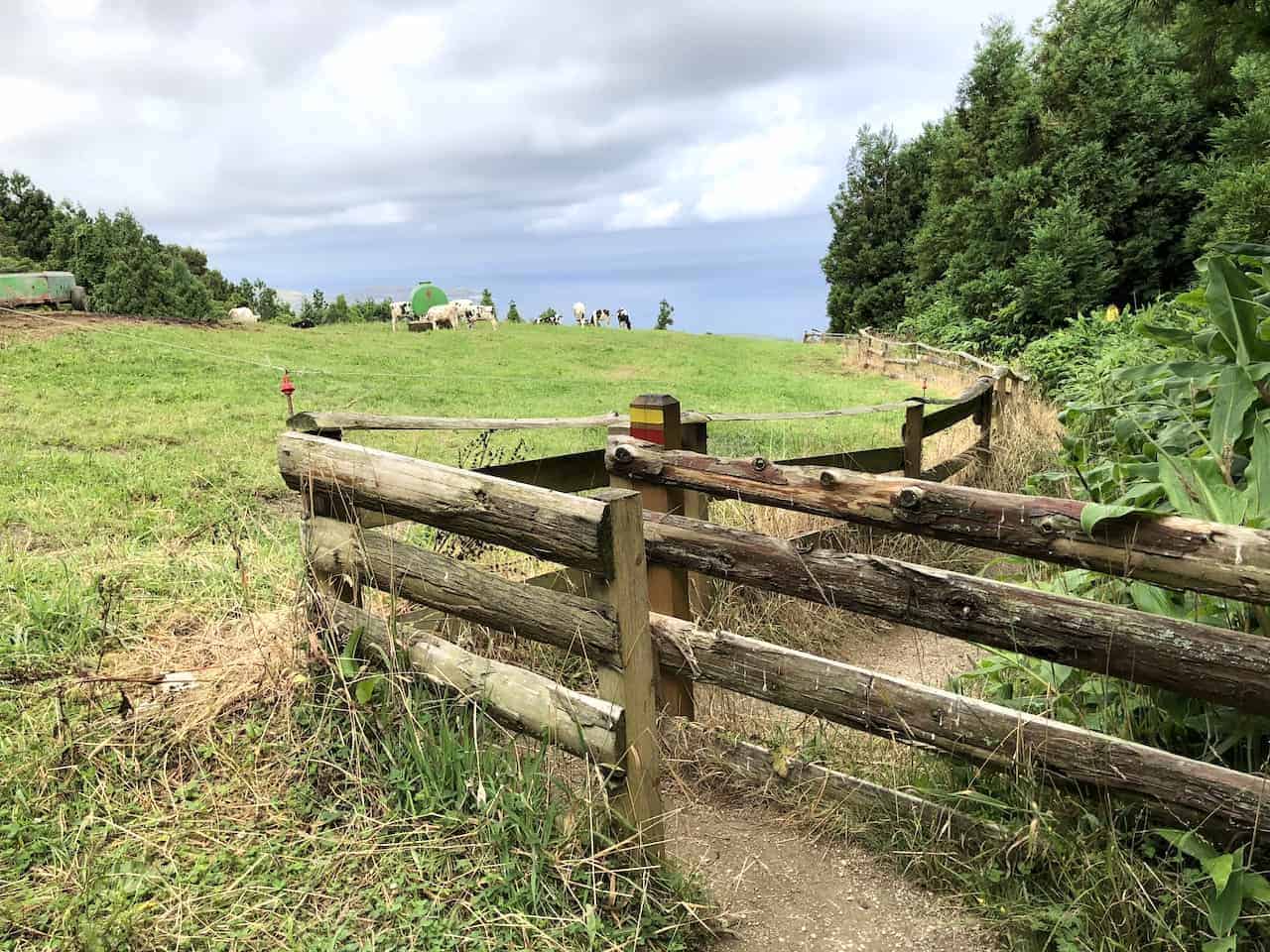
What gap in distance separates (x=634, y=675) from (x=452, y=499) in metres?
0.83

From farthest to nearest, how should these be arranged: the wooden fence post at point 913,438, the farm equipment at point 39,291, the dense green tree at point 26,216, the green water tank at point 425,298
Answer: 1. the dense green tree at point 26,216
2. the green water tank at point 425,298
3. the farm equipment at point 39,291
4. the wooden fence post at point 913,438

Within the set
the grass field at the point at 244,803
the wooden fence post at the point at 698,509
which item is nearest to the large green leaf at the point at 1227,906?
the grass field at the point at 244,803

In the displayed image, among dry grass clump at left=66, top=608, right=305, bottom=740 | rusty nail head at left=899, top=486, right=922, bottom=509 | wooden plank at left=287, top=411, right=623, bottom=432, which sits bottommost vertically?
dry grass clump at left=66, top=608, right=305, bottom=740

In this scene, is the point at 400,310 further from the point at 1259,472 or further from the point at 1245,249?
the point at 1259,472

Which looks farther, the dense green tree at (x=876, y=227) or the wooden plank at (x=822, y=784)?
the dense green tree at (x=876, y=227)

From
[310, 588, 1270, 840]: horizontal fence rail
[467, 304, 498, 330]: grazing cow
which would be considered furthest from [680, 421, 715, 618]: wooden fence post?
[467, 304, 498, 330]: grazing cow

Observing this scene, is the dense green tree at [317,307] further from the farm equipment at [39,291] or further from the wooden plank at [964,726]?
the wooden plank at [964,726]

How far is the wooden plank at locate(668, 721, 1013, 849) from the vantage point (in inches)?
113

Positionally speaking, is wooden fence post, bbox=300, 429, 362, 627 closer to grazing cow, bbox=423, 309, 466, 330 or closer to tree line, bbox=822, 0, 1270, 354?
tree line, bbox=822, 0, 1270, 354

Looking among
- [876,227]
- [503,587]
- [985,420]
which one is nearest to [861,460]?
[985,420]

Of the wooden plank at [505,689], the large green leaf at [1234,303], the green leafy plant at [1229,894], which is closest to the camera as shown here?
the green leafy plant at [1229,894]

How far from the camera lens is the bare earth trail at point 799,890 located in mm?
2703

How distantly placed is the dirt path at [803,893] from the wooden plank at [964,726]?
534 millimetres

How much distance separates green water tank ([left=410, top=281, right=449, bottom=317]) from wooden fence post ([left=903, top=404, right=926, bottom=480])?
2920 cm
